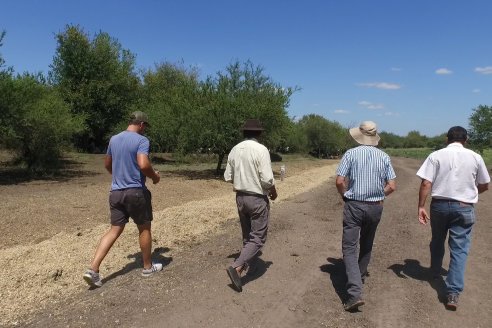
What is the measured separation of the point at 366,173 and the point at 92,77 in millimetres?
34279

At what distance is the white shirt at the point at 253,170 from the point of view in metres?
5.24

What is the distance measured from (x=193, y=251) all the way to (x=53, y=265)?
6.57 ft

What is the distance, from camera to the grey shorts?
5.24 metres

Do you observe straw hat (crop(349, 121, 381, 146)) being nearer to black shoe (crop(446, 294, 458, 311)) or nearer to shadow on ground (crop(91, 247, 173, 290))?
black shoe (crop(446, 294, 458, 311))

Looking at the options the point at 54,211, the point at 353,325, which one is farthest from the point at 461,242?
the point at 54,211

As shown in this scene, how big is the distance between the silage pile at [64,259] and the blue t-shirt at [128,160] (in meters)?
1.37

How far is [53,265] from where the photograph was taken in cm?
599

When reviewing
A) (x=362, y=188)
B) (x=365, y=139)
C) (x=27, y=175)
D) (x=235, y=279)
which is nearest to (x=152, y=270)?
(x=235, y=279)

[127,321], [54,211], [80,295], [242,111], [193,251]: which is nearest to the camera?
[127,321]

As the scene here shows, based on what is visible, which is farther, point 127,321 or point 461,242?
point 461,242

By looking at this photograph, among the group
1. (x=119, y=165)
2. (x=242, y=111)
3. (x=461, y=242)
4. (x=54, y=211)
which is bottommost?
(x=54, y=211)

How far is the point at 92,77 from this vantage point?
3544 centimetres

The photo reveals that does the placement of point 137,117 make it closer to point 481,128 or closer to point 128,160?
point 128,160

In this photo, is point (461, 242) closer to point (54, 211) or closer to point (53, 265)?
point (53, 265)
